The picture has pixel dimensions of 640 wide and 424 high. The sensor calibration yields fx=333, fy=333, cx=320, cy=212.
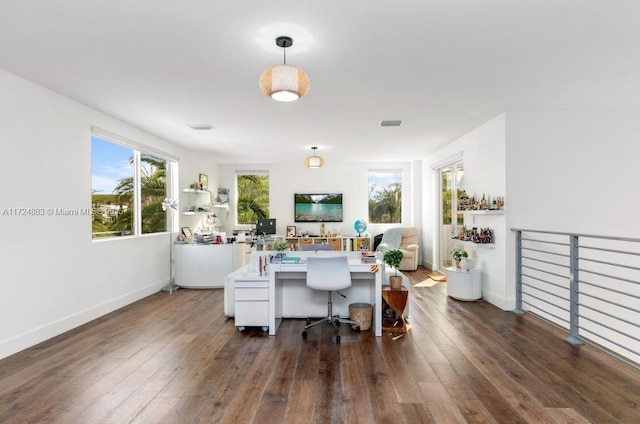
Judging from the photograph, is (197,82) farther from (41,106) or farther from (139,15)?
(41,106)

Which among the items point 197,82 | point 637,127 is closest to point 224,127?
point 197,82

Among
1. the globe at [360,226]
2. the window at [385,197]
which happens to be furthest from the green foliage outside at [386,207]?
the globe at [360,226]

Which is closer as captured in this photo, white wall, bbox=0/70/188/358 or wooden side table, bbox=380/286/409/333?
white wall, bbox=0/70/188/358

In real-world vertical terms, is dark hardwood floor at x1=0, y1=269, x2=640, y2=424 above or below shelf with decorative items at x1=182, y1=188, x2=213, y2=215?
below

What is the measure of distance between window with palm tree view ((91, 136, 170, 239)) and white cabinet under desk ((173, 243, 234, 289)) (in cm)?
61

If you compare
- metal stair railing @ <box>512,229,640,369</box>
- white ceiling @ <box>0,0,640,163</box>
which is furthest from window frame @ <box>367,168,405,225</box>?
metal stair railing @ <box>512,229,640,369</box>

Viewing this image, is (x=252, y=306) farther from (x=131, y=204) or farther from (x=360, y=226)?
(x=360, y=226)

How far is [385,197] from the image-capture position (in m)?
8.45

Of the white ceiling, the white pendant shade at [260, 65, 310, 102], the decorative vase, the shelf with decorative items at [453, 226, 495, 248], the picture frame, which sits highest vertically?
the white ceiling

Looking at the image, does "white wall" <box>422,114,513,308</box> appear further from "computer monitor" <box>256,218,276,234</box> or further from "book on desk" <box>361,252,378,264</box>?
"computer monitor" <box>256,218,276,234</box>

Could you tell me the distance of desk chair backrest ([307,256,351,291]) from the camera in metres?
3.49

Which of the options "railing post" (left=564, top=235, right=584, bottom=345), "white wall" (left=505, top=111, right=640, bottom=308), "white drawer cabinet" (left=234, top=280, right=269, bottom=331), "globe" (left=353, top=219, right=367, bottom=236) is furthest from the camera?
"globe" (left=353, top=219, right=367, bottom=236)

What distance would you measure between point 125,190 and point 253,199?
3748mm

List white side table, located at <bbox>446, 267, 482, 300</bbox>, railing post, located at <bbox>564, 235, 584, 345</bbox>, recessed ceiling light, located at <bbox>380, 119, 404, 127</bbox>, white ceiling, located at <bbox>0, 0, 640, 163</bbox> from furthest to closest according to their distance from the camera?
1. white side table, located at <bbox>446, 267, 482, 300</bbox>
2. recessed ceiling light, located at <bbox>380, 119, 404, 127</bbox>
3. railing post, located at <bbox>564, 235, 584, 345</bbox>
4. white ceiling, located at <bbox>0, 0, 640, 163</bbox>
